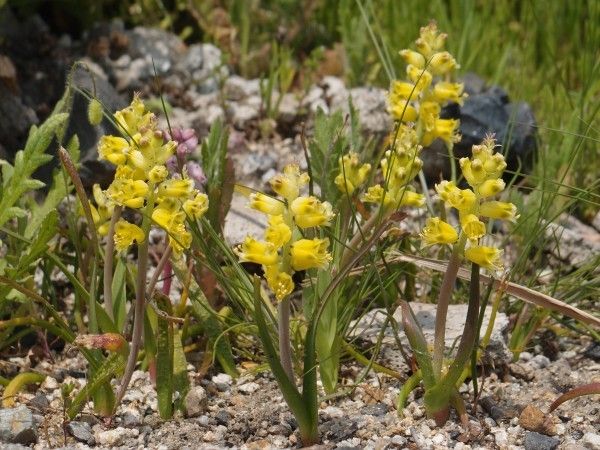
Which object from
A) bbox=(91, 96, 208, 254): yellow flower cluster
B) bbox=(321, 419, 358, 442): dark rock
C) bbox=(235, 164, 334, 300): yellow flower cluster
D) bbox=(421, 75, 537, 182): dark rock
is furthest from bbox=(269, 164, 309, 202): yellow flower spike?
bbox=(421, 75, 537, 182): dark rock

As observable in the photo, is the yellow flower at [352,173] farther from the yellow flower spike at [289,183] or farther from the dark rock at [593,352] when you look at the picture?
the dark rock at [593,352]

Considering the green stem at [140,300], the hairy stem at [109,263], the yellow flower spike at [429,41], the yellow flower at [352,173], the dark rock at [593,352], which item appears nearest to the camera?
the green stem at [140,300]

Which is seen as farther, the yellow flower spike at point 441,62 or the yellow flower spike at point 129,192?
the yellow flower spike at point 441,62

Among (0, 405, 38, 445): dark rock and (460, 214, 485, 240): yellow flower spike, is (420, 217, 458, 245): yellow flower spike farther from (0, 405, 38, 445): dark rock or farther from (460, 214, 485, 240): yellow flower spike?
(0, 405, 38, 445): dark rock

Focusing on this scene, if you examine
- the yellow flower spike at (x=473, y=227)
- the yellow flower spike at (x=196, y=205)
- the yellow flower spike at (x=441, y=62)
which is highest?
the yellow flower spike at (x=441, y=62)

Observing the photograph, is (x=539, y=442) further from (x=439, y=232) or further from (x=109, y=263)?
(x=109, y=263)

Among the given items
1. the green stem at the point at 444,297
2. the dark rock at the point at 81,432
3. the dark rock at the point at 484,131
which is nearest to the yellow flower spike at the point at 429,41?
the green stem at the point at 444,297

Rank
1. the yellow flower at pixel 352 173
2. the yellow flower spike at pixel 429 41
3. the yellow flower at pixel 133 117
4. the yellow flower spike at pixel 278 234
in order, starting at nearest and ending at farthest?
the yellow flower spike at pixel 278 234 < the yellow flower at pixel 133 117 < the yellow flower at pixel 352 173 < the yellow flower spike at pixel 429 41

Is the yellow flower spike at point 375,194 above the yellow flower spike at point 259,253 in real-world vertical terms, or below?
above
